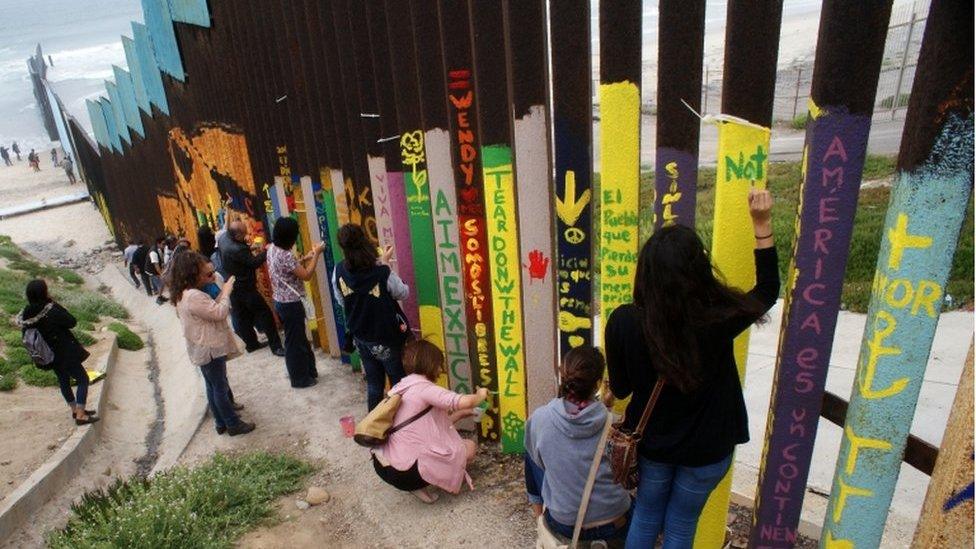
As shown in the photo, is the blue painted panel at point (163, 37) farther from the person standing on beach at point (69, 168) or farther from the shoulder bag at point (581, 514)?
the person standing on beach at point (69, 168)

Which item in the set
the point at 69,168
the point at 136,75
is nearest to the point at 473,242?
the point at 136,75

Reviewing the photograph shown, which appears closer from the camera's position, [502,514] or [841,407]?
[841,407]

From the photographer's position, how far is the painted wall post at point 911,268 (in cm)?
197

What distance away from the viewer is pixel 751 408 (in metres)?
5.24

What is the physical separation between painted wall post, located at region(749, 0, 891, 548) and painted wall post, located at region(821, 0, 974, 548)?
5.6 inches

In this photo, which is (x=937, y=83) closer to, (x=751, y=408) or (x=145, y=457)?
(x=751, y=408)

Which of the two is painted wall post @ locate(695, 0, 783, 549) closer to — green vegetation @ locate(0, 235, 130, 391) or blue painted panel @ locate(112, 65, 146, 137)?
green vegetation @ locate(0, 235, 130, 391)

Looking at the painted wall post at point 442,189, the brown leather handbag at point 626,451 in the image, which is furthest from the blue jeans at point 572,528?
the painted wall post at point 442,189

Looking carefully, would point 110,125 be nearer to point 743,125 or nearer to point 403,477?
point 403,477

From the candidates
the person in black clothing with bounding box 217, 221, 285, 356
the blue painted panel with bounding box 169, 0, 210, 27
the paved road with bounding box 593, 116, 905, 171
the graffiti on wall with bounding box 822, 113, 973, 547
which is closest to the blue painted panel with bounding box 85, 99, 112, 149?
the blue painted panel with bounding box 169, 0, 210, 27

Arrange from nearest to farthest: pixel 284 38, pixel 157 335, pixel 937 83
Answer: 1. pixel 937 83
2. pixel 284 38
3. pixel 157 335

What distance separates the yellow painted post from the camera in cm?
249

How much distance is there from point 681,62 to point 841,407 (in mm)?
1484

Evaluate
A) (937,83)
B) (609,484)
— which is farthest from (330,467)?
(937,83)
